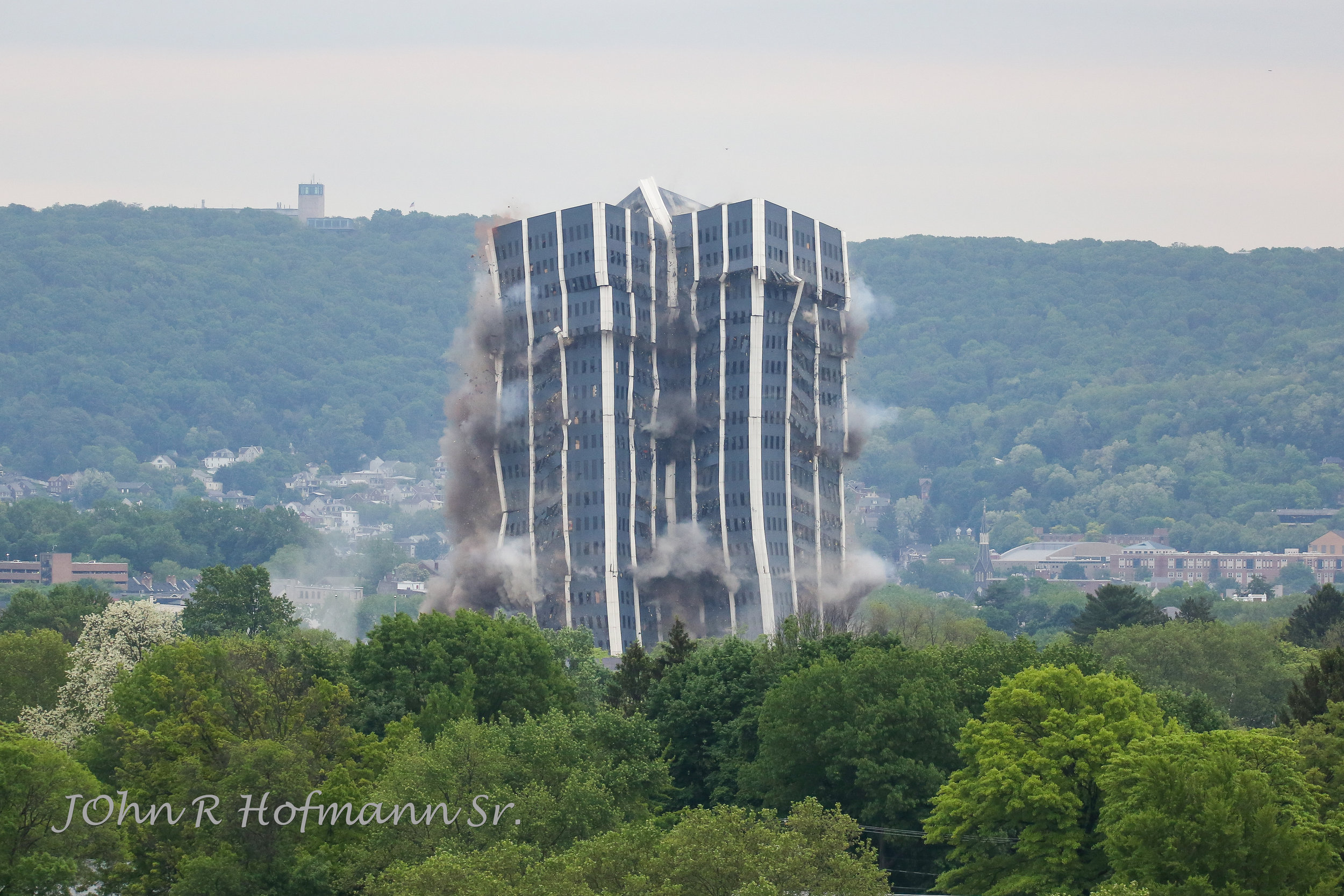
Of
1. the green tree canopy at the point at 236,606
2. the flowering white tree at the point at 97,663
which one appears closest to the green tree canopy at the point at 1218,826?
the flowering white tree at the point at 97,663

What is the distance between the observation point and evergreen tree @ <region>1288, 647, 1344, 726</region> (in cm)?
11019

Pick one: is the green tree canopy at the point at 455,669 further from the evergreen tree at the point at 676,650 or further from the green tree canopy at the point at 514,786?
the green tree canopy at the point at 514,786

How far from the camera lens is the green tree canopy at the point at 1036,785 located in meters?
95.4

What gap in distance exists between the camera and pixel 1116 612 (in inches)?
7707

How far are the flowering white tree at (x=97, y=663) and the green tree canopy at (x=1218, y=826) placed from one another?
57096 mm

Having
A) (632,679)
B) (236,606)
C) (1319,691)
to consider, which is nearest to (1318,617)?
(632,679)

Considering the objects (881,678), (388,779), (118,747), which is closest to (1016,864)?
(881,678)

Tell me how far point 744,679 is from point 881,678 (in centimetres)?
1269

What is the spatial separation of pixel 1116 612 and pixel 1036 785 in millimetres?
102225

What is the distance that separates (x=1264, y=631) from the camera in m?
192

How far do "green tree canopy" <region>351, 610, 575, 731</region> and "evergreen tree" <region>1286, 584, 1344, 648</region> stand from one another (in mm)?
77431

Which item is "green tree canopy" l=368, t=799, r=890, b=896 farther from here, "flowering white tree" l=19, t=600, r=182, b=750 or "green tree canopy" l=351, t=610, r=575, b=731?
"flowering white tree" l=19, t=600, r=182, b=750

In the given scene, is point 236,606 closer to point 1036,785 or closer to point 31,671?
point 31,671

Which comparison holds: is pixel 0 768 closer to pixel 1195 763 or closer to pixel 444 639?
pixel 444 639
